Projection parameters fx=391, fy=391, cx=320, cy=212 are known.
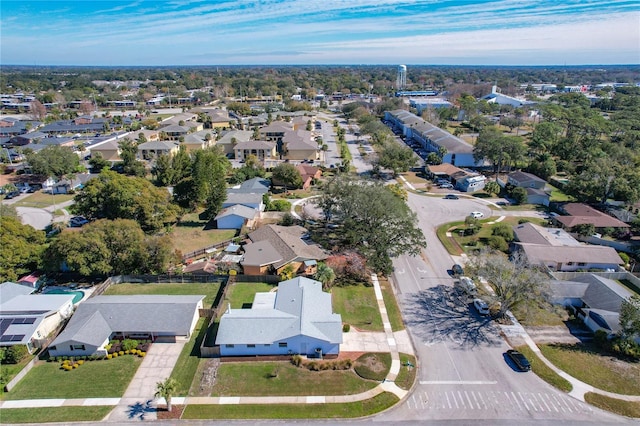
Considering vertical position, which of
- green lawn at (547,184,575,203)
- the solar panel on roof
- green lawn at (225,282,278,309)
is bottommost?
green lawn at (225,282,278,309)

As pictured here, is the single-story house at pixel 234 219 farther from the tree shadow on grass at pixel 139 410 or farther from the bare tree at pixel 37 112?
the bare tree at pixel 37 112

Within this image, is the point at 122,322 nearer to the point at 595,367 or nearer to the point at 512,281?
the point at 512,281

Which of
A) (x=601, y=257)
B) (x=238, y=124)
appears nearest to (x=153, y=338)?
(x=601, y=257)

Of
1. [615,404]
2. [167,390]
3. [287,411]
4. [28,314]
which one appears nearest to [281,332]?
[287,411]

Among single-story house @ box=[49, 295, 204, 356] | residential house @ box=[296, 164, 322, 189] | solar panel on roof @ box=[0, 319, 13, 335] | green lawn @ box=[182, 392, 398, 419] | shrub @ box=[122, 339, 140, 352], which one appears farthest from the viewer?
residential house @ box=[296, 164, 322, 189]

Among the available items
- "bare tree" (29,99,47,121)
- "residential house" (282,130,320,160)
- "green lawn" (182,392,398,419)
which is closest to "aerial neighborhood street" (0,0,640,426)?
"green lawn" (182,392,398,419)

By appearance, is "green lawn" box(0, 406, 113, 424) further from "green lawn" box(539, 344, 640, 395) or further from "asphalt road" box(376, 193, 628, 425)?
"green lawn" box(539, 344, 640, 395)
